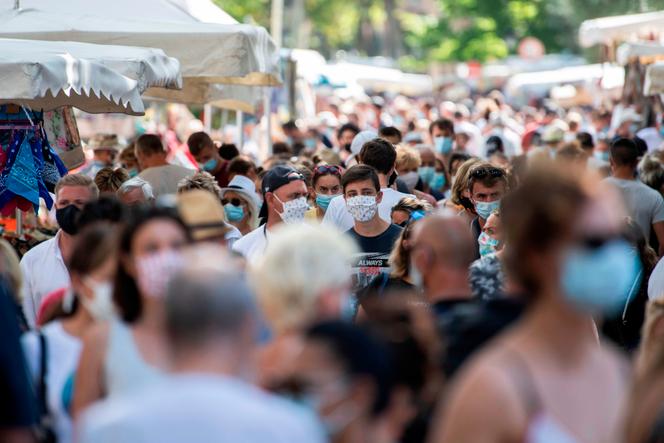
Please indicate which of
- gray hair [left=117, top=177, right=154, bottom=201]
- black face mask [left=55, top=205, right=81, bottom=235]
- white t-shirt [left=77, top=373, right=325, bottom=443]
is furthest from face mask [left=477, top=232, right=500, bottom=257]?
white t-shirt [left=77, top=373, right=325, bottom=443]

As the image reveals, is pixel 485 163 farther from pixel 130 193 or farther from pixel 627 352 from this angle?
pixel 130 193

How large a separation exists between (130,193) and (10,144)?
1.01 metres

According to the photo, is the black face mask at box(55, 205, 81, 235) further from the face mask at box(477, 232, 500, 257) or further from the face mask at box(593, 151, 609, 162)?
the face mask at box(593, 151, 609, 162)

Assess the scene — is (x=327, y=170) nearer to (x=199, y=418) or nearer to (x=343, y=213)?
(x=343, y=213)

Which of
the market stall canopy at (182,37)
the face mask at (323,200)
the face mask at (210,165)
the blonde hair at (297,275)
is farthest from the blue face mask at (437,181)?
the blonde hair at (297,275)

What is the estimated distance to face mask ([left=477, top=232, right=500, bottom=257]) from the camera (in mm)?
8375

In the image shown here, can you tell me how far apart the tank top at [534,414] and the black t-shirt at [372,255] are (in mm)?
4549

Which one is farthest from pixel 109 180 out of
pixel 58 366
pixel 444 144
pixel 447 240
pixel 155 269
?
pixel 444 144

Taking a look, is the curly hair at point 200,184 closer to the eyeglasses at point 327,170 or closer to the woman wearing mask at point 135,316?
the eyeglasses at point 327,170

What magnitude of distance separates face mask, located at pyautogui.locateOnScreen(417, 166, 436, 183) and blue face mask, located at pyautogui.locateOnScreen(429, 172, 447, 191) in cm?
4

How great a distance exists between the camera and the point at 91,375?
4.57 m

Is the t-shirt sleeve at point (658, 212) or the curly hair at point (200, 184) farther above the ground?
the curly hair at point (200, 184)

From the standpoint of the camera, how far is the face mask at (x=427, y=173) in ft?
47.4

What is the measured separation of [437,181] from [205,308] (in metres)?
11.4
